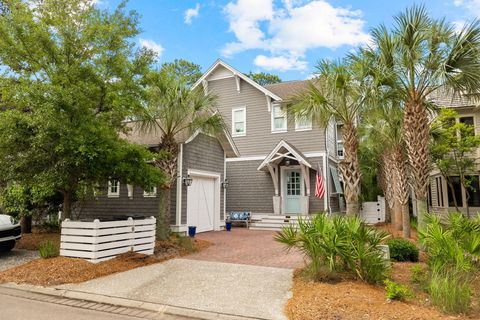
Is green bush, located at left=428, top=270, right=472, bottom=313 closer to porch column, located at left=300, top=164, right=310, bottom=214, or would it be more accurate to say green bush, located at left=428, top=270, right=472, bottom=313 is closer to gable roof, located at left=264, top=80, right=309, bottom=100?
porch column, located at left=300, top=164, right=310, bottom=214

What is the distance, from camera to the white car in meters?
9.04

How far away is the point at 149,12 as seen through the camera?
10766mm

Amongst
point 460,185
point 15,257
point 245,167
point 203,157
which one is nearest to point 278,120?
point 245,167

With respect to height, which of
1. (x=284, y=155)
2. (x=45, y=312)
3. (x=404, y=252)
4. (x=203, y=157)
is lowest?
(x=45, y=312)

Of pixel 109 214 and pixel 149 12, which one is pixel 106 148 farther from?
pixel 109 214

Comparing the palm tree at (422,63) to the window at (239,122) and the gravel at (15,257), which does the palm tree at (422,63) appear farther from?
the window at (239,122)

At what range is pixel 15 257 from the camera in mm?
8977

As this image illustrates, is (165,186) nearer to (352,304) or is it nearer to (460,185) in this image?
(352,304)

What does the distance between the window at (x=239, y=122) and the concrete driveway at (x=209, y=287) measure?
11.8 m

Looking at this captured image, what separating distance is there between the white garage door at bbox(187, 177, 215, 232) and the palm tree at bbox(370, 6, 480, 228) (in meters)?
8.65

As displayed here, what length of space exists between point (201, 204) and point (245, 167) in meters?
4.90

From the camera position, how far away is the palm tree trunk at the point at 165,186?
34.6 ft

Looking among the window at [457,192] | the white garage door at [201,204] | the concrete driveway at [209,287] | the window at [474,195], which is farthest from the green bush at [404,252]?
the window at [457,192]

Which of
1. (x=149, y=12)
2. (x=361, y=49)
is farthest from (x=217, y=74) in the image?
(x=361, y=49)
